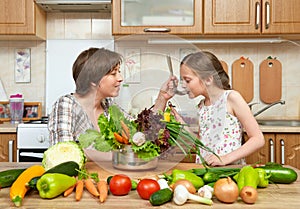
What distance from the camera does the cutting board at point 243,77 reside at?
10.9 feet

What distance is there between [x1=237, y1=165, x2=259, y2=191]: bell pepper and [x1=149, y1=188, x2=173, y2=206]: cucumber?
8.7 inches

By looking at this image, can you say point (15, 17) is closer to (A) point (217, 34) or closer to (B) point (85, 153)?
(A) point (217, 34)

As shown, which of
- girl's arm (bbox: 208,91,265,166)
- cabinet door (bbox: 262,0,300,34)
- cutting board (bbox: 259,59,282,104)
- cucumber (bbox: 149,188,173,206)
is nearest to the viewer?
cucumber (bbox: 149,188,173,206)

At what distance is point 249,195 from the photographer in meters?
1.22

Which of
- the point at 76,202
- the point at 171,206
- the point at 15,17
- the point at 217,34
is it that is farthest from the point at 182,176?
the point at 15,17

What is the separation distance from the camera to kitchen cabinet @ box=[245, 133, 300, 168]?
9.25 ft

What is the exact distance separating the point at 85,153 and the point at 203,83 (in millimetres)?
487

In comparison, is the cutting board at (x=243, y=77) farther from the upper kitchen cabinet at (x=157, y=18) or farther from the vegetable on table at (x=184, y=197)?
the vegetable on table at (x=184, y=197)

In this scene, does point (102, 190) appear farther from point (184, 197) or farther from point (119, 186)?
point (184, 197)

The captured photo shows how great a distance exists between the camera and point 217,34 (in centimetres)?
308

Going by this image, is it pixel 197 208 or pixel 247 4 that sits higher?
pixel 247 4

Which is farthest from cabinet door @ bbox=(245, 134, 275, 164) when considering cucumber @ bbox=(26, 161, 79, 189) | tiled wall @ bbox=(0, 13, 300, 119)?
cucumber @ bbox=(26, 161, 79, 189)

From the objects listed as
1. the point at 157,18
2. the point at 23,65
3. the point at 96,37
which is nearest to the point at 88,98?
the point at 157,18

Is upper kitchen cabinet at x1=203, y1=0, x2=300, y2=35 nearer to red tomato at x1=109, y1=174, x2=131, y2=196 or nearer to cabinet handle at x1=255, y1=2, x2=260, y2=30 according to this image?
cabinet handle at x1=255, y1=2, x2=260, y2=30
